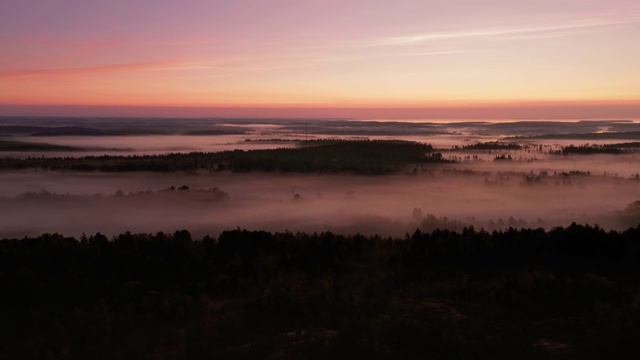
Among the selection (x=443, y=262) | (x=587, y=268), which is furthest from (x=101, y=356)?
(x=587, y=268)

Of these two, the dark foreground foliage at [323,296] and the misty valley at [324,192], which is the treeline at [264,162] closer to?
the misty valley at [324,192]

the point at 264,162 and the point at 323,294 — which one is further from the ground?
the point at 323,294

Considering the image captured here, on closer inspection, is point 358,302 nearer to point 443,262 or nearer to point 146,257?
point 443,262

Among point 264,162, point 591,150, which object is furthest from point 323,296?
point 591,150

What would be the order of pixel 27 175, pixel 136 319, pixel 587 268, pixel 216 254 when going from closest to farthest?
pixel 136 319 < pixel 587 268 < pixel 216 254 < pixel 27 175

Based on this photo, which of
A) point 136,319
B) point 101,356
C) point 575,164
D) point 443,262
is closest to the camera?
point 101,356

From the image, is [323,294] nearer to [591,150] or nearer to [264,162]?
[264,162]

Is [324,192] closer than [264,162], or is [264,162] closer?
[324,192]
